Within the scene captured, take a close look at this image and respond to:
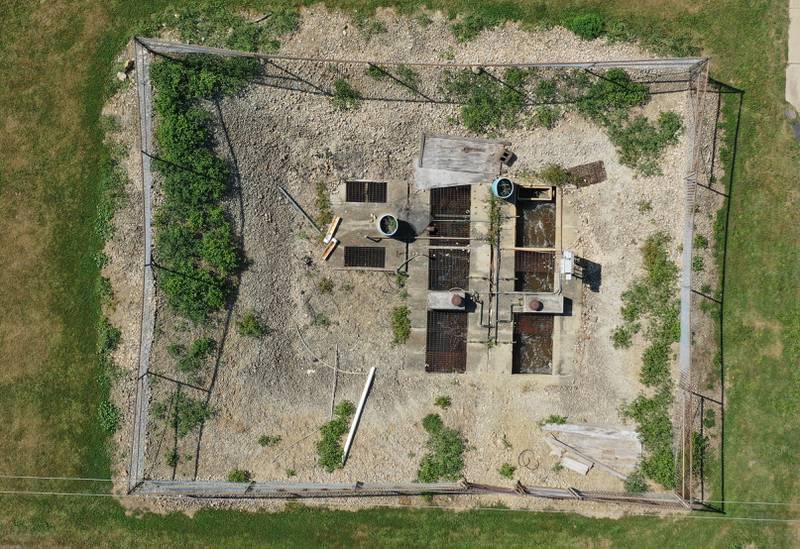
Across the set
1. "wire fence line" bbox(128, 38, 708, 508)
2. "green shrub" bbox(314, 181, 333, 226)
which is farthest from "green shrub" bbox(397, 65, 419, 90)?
"green shrub" bbox(314, 181, 333, 226)

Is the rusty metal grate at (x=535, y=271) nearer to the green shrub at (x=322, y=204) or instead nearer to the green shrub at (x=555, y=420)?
the green shrub at (x=555, y=420)

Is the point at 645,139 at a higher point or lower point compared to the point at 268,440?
higher

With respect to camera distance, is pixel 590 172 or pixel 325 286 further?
pixel 590 172

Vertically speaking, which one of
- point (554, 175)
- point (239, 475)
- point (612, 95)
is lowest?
point (239, 475)

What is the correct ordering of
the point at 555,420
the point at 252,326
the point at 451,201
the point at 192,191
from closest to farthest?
1. the point at 192,191
2. the point at 252,326
3. the point at 555,420
4. the point at 451,201

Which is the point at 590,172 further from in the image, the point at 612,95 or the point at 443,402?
the point at 443,402

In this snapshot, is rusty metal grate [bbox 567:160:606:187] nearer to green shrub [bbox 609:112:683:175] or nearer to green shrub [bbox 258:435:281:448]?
green shrub [bbox 609:112:683:175]

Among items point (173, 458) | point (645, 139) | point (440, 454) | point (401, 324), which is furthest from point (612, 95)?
point (173, 458)

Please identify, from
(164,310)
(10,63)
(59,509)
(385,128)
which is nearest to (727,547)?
(385,128)
